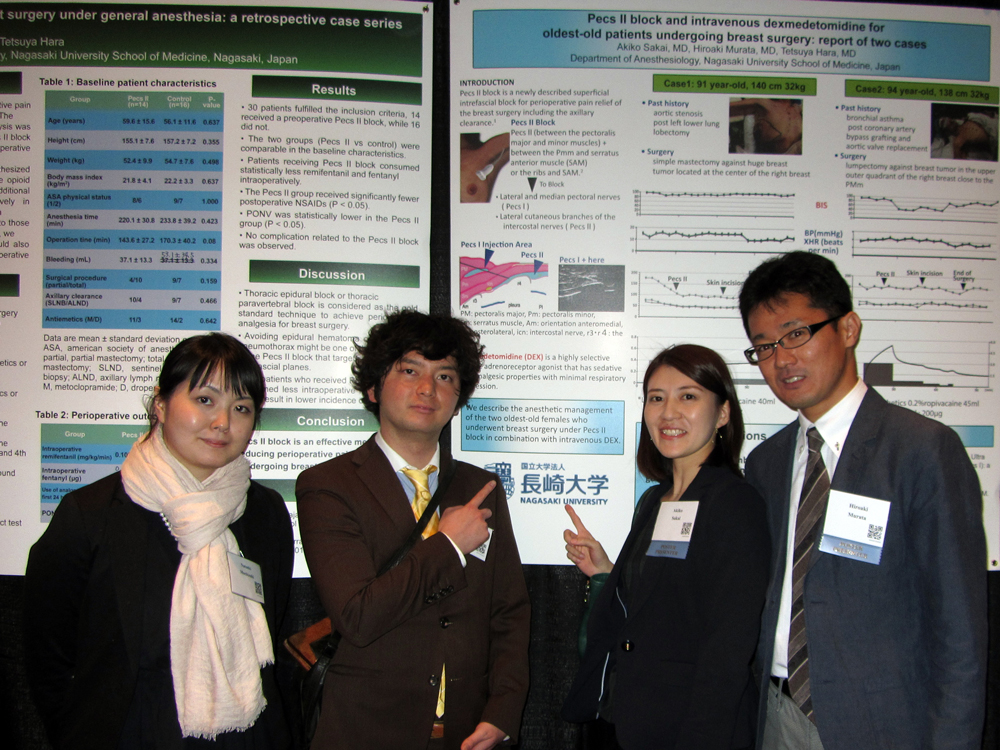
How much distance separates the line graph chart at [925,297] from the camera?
8.39 feet

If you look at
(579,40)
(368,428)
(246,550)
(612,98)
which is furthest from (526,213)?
(246,550)

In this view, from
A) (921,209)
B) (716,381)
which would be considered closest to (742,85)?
(921,209)

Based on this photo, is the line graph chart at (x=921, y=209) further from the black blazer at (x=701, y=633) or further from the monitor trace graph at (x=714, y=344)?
the black blazer at (x=701, y=633)

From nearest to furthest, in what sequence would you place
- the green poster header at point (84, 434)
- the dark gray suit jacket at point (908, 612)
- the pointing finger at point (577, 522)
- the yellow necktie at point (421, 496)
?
the dark gray suit jacket at point (908, 612)
the yellow necktie at point (421, 496)
the pointing finger at point (577, 522)
the green poster header at point (84, 434)

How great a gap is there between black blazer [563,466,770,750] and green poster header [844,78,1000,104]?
212 cm

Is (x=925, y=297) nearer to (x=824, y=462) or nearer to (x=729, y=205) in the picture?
(x=729, y=205)

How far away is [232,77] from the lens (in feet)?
8.23

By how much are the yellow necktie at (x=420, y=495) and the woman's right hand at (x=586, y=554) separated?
630 millimetres

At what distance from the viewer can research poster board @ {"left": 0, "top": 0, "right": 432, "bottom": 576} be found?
246 cm

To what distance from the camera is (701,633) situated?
5.16 feet

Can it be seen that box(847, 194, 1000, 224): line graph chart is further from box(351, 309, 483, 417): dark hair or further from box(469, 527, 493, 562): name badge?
box(469, 527, 493, 562): name badge

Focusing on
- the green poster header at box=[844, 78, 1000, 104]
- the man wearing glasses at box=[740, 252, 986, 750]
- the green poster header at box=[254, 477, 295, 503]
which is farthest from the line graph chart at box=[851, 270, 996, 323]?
the green poster header at box=[254, 477, 295, 503]

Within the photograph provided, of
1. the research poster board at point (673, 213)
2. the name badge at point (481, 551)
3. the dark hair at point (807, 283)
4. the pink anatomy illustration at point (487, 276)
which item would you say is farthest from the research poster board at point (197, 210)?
the dark hair at point (807, 283)

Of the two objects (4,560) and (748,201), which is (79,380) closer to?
(4,560)
